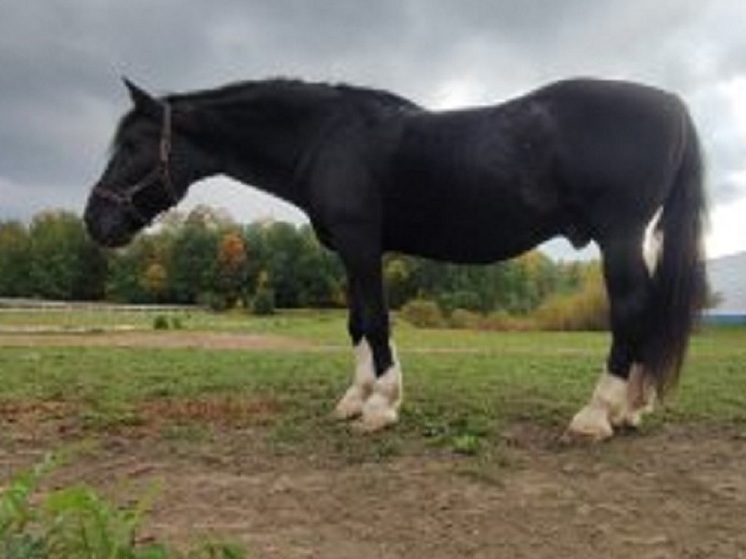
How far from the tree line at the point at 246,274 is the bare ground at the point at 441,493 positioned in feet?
143

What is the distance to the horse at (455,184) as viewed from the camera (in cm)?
727

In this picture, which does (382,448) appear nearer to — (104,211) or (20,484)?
(104,211)

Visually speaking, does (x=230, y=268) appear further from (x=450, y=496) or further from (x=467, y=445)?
(x=450, y=496)

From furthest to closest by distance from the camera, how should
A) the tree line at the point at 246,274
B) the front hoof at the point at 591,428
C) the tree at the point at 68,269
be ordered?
the tree at the point at 68,269
the tree line at the point at 246,274
the front hoof at the point at 591,428

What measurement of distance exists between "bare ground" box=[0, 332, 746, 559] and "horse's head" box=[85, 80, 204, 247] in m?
1.63

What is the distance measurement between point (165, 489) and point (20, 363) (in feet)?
26.1

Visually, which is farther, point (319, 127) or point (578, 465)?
point (319, 127)

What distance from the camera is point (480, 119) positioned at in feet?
24.8

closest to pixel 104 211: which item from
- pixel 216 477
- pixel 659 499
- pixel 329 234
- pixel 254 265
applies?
pixel 329 234

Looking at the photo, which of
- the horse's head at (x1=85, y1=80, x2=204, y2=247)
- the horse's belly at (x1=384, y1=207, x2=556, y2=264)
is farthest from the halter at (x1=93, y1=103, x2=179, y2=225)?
the horse's belly at (x1=384, y1=207, x2=556, y2=264)

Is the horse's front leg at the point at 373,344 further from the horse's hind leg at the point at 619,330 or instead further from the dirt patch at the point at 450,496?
the horse's hind leg at the point at 619,330

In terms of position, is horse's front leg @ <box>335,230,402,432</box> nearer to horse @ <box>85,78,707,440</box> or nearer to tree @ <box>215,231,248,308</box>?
horse @ <box>85,78,707,440</box>

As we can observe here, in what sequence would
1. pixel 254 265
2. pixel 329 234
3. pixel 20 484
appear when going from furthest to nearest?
pixel 254 265 < pixel 329 234 < pixel 20 484

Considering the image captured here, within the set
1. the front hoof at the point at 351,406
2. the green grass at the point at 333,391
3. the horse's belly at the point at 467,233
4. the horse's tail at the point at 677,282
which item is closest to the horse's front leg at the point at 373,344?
the front hoof at the point at 351,406
